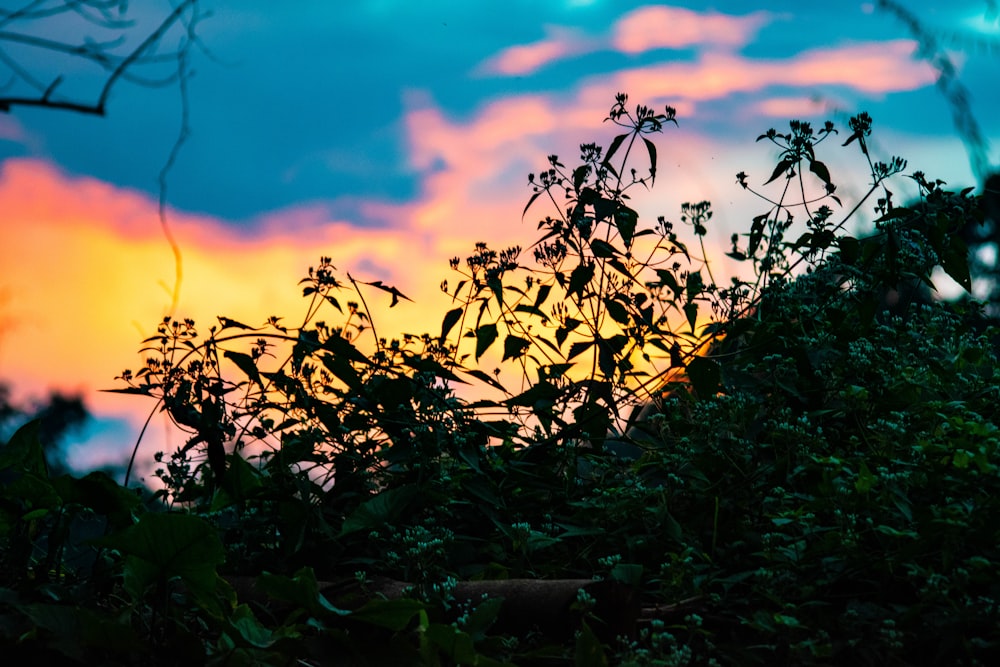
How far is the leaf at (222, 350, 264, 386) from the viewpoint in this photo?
335cm

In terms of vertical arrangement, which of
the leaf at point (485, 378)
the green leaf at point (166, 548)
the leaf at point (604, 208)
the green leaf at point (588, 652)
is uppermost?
the leaf at point (604, 208)

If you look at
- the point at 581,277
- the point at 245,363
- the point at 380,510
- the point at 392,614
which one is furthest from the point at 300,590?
the point at 581,277

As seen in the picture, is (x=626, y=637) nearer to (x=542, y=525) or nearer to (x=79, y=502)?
(x=542, y=525)

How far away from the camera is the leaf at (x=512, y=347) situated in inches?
147

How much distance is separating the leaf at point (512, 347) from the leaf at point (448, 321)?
0.21 metres

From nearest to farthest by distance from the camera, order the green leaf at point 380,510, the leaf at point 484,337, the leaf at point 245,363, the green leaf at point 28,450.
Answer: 1. the green leaf at point 28,450
2. the green leaf at point 380,510
3. the leaf at point 245,363
4. the leaf at point 484,337

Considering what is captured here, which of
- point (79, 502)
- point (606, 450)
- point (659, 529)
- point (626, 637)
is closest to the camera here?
point (626, 637)

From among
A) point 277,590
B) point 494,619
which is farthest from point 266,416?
point 494,619

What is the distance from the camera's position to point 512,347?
3736mm

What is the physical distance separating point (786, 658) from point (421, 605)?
0.91 meters

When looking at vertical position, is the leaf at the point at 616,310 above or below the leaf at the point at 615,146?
below

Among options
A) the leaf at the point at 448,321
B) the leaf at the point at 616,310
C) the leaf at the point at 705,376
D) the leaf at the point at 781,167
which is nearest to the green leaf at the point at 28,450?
the leaf at the point at 448,321

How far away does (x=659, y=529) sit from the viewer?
3.16 meters

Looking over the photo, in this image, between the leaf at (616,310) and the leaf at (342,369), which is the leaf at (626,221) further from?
the leaf at (342,369)
